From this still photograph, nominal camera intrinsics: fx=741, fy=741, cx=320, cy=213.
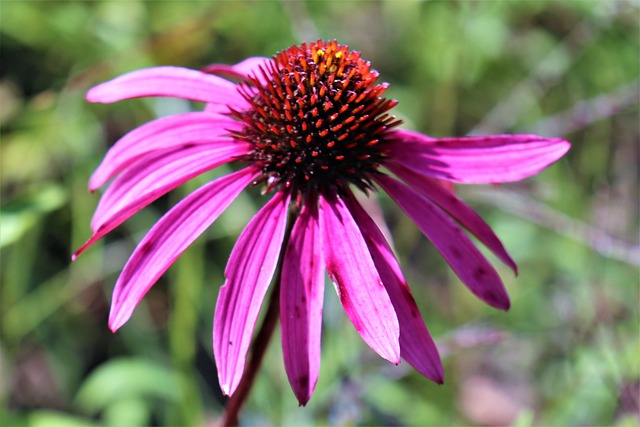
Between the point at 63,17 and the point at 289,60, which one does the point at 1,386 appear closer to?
the point at 63,17

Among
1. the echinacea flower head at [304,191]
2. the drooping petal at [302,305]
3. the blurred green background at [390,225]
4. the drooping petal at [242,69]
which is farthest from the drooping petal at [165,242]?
the blurred green background at [390,225]

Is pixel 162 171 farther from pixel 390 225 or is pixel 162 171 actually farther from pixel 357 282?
pixel 390 225

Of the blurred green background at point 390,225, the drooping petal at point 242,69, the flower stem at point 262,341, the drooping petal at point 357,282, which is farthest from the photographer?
the blurred green background at point 390,225

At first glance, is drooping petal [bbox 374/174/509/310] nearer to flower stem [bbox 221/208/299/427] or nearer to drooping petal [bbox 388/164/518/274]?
drooping petal [bbox 388/164/518/274]

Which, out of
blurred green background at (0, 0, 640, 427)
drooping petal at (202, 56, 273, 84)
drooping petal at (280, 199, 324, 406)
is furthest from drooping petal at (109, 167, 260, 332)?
blurred green background at (0, 0, 640, 427)

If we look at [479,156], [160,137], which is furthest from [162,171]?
[479,156]

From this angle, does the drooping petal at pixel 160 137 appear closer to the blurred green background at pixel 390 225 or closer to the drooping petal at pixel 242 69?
the drooping petal at pixel 242 69

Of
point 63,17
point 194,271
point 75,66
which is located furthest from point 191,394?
point 63,17
